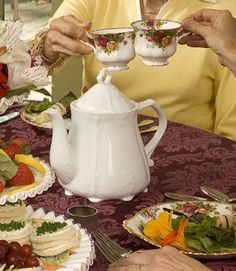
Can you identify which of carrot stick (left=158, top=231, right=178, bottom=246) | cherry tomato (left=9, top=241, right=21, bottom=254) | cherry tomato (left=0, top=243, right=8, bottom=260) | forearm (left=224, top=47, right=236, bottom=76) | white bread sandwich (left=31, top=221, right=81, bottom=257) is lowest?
carrot stick (left=158, top=231, right=178, bottom=246)

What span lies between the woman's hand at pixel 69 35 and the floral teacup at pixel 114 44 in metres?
0.12

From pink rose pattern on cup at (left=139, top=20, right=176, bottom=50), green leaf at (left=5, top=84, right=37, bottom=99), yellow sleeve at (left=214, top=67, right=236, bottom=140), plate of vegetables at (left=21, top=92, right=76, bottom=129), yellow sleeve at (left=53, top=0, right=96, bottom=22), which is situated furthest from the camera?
yellow sleeve at (left=53, top=0, right=96, bottom=22)

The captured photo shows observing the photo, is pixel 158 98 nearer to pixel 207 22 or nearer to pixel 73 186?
pixel 207 22

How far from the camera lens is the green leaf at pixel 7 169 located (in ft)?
3.78

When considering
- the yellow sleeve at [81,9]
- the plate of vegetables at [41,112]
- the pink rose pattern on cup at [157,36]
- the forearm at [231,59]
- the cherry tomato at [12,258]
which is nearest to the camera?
the cherry tomato at [12,258]

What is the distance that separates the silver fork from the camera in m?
1.13

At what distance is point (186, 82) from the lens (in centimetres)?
212

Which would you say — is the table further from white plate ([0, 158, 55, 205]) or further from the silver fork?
white plate ([0, 158, 55, 205])

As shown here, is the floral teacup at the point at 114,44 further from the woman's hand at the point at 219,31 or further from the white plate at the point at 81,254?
the white plate at the point at 81,254

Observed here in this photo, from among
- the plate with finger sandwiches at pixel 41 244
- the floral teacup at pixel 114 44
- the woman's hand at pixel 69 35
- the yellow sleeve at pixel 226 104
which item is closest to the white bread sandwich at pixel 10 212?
the plate with finger sandwiches at pixel 41 244

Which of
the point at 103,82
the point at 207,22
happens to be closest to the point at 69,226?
the point at 103,82

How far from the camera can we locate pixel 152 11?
7.15 feet

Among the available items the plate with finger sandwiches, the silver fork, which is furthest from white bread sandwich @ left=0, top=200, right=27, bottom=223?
the silver fork

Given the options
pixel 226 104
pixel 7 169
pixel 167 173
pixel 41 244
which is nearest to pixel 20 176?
pixel 7 169
